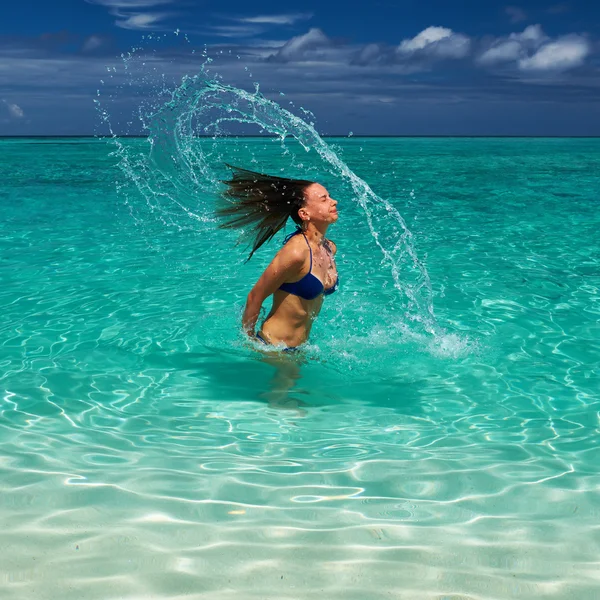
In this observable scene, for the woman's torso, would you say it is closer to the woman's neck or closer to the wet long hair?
the woman's neck

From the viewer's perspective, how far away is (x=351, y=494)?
331 centimetres

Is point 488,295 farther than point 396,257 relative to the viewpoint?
No

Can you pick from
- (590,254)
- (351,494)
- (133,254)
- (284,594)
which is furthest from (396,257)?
(284,594)

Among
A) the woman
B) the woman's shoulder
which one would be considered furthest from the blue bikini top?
the woman's shoulder

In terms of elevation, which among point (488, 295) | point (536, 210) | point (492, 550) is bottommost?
point (492, 550)

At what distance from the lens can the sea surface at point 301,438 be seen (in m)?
2.68

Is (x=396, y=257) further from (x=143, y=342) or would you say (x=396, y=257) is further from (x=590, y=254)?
(x=143, y=342)

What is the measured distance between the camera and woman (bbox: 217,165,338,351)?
4.64 meters

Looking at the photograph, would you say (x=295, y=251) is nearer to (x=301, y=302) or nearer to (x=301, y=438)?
(x=301, y=302)

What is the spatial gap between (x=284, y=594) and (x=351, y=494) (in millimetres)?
849

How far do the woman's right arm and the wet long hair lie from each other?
26 cm

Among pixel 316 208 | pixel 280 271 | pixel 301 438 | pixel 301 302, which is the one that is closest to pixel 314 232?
pixel 316 208

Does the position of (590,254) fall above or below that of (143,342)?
above

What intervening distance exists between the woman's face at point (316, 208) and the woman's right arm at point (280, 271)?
275 mm
